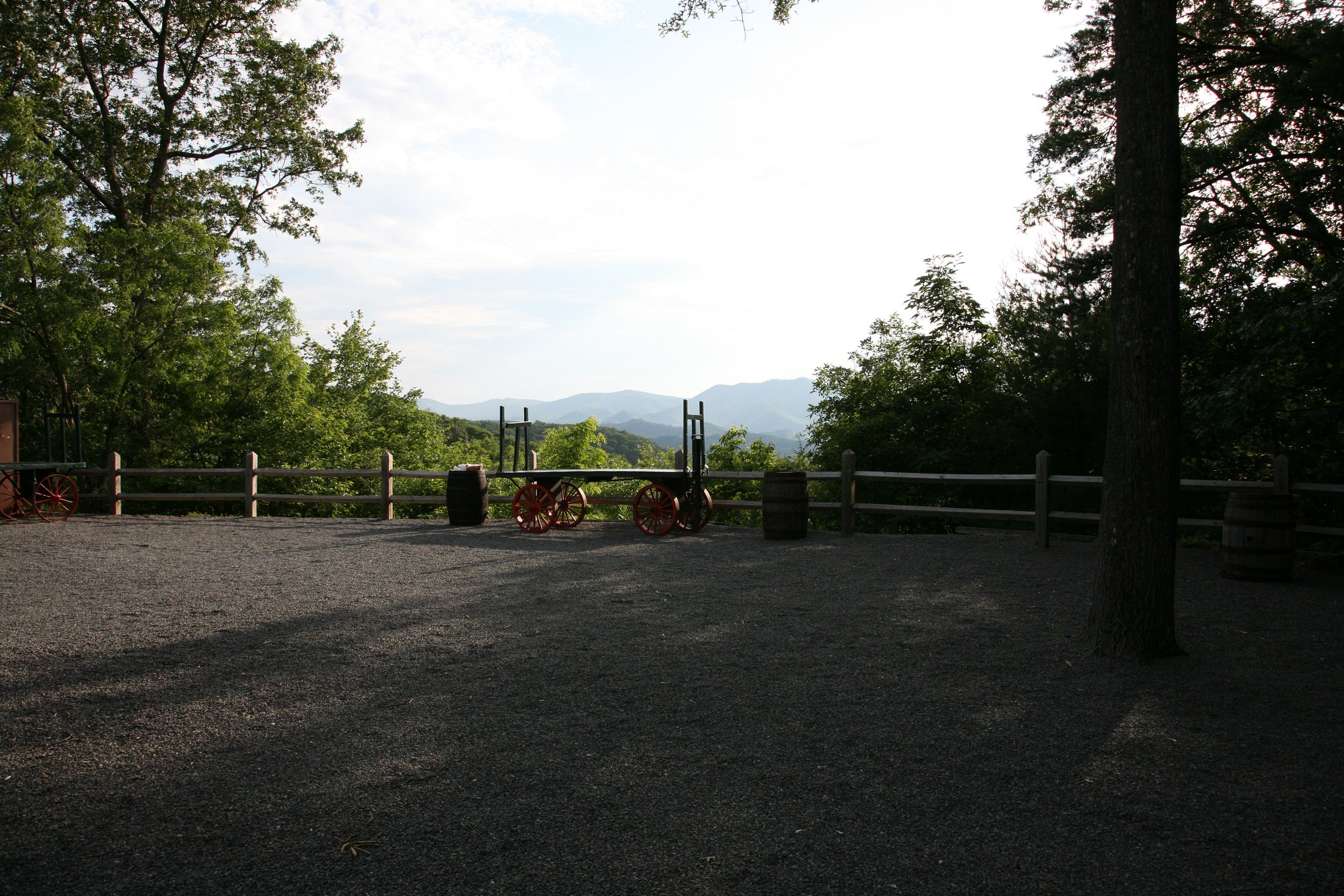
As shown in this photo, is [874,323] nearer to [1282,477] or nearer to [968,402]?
[968,402]

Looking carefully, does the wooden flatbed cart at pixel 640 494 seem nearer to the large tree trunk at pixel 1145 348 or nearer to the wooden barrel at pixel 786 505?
the wooden barrel at pixel 786 505

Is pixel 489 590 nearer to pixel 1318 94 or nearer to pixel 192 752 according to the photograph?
pixel 192 752

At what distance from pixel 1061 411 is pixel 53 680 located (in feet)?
40.7

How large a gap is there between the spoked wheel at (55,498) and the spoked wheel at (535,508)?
7.98m

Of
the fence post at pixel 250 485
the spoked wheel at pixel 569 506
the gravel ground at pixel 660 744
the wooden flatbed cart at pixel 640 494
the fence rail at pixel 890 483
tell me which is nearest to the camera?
the gravel ground at pixel 660 744

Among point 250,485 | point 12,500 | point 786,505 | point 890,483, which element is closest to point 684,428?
point 786,505

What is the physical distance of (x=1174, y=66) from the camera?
16.5ft

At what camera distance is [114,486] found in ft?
48.5

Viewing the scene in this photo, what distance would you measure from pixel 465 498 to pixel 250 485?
4.64m

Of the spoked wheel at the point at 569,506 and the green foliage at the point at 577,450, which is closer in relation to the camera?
the spoked wheel at the point at 569,506

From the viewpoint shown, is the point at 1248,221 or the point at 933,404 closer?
the point at 1248,221

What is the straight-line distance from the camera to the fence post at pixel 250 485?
14305mm

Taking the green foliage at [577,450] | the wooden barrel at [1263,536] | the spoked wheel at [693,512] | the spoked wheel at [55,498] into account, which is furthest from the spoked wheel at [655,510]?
the green foliage at [577,450]

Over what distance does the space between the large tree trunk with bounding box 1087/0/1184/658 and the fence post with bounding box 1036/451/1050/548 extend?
502 centimetres
